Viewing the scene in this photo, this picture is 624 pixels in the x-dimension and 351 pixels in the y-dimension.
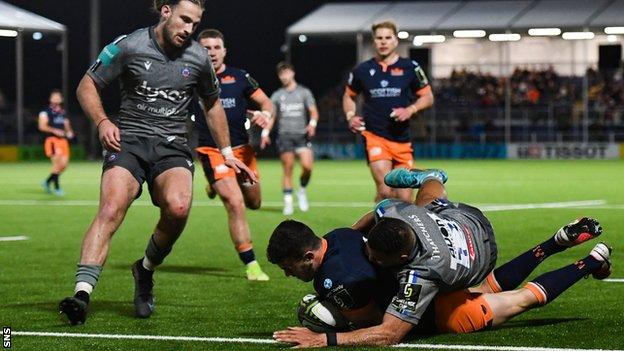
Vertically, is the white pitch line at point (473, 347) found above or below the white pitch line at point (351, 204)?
above

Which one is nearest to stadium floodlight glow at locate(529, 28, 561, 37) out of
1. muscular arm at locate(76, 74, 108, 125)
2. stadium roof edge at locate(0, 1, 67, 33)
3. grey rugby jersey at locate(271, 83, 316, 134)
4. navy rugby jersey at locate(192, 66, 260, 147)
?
stadium roof edge at locate(0, 1, 67, 33)

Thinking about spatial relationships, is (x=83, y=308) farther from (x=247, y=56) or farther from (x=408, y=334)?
(x=247, y=56)

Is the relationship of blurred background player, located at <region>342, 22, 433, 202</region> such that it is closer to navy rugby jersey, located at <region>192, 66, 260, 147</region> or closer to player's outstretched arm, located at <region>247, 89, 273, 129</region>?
navy rugby jersey, located at <region>192, 66, 260, 147</region>

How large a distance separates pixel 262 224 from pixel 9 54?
42.6m

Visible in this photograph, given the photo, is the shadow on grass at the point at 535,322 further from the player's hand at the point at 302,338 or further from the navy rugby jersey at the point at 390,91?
the navy rugby jersey at the point at 390,91

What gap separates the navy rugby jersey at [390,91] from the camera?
14773 mm

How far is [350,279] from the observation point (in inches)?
293

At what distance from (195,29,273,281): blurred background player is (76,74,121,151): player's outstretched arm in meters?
2.41

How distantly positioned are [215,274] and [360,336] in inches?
179

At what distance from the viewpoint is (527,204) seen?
2088 centimetres

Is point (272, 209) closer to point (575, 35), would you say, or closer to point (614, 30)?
point (614, 30)

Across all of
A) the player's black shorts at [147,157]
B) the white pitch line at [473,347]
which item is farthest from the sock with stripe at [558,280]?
the player's black shorts at [147,157]

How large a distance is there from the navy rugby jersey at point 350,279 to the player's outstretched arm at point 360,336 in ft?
0.74

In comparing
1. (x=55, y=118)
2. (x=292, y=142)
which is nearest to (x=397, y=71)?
(x=292, y=142)
